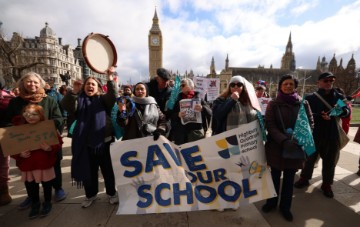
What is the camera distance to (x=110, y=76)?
2617 mm

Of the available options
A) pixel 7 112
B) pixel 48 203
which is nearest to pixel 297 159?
pixel 48 203

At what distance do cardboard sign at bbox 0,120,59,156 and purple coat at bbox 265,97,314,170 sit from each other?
3.07 m

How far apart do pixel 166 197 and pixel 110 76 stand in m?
1.83

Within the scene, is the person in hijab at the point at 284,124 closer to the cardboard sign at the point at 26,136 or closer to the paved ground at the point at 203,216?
the paved ground at the point at 203,216

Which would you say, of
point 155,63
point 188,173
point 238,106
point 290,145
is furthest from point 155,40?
point 290,145

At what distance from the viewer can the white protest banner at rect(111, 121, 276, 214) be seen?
2426 millimetres

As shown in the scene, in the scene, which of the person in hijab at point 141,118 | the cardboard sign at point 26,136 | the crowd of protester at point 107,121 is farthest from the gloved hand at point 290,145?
the cardboard sign at point 26,136

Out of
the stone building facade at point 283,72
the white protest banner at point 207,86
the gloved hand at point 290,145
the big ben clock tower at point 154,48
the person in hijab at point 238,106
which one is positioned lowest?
the gloved hand at point 290,145

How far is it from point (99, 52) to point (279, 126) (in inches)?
108

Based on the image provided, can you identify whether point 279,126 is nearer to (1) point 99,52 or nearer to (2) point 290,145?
(2) point 290,145

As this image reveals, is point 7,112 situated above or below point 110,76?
below

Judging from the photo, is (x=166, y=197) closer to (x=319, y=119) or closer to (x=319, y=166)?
(x=319, y=119)

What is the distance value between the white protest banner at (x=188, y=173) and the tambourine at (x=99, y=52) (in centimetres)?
111

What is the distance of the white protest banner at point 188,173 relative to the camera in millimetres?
2426
